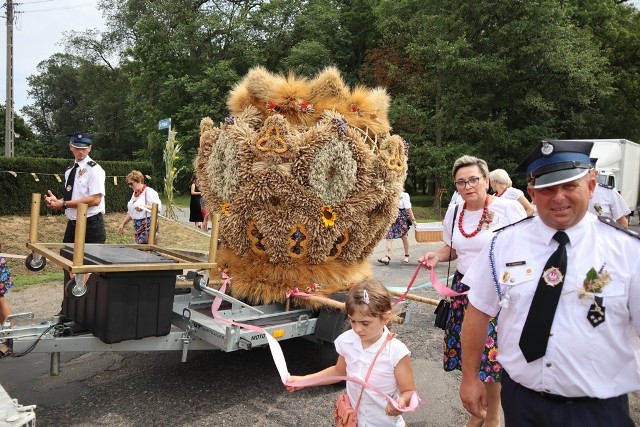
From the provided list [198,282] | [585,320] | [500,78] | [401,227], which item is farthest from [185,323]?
[500,78]

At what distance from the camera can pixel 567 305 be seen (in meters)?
1.88

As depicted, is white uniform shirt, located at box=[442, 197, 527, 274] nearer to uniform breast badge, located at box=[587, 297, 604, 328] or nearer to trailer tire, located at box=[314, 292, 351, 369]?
trailer tire, located at box=[314, 292, 351, 369]

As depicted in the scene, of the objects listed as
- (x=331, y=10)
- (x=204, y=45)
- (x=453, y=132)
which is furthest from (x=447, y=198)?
(x=204, y=45)

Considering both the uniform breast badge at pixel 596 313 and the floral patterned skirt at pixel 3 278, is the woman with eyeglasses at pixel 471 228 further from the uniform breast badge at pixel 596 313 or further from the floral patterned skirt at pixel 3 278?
the floral patterned skirt at pixel 3 278

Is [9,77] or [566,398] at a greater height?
[9,77]

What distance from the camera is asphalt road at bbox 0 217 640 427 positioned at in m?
3.66

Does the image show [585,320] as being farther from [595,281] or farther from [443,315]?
[443,315]

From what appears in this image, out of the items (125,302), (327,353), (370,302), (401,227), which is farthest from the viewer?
(401,227)

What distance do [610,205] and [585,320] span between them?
552cm

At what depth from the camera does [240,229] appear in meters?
4.46

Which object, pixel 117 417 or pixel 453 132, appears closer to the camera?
pixel 117 417

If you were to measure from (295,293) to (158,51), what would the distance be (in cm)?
3087

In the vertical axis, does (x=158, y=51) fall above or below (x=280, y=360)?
above

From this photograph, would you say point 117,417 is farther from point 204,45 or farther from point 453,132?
point 204,45
